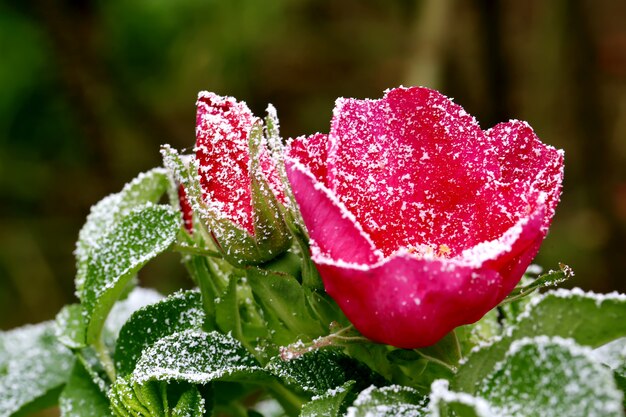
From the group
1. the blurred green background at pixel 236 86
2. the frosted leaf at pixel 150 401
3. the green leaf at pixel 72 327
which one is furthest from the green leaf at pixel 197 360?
the blurred green background at pixel 236 86

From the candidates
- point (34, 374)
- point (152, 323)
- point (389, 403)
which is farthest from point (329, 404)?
point (34, 374)

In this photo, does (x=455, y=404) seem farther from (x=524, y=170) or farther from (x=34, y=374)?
(x=34, y=374)

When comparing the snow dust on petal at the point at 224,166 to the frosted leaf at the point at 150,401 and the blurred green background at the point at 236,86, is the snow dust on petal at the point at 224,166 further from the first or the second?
the blurred green background at the point at 236,86

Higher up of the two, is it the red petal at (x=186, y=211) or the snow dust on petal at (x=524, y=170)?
the red petal at (x=186, y=211)

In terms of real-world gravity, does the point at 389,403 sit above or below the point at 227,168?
below

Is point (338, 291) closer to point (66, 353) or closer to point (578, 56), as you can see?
point (66, 353)
